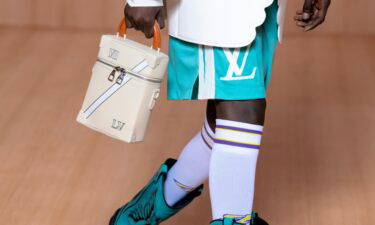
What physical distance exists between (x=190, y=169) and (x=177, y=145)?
0.79m

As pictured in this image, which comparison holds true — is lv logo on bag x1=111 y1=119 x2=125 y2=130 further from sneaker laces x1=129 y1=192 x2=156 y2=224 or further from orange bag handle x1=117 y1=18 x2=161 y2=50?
sneaker laces x1=129 y1=192 x2=156 y2=224

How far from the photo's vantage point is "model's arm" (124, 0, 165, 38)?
2066 millimetres

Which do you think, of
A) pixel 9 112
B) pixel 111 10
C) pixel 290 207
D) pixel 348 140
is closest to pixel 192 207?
pixel 290 207

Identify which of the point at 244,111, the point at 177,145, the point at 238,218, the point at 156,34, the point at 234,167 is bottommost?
the point at 177,145

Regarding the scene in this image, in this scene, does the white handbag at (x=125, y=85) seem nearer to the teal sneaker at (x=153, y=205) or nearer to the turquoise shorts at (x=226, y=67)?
the turquoise shorts at (x=226, y=67)

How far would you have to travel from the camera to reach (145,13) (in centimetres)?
207

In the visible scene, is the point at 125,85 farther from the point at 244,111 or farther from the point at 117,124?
the point at 244,111

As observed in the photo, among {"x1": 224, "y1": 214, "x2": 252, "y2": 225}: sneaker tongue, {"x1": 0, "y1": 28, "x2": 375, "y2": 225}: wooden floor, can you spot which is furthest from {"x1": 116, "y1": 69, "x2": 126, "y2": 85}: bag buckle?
{"x1": 0, "y1": 28, "x2": 375, "y2": 225}: wooden floor

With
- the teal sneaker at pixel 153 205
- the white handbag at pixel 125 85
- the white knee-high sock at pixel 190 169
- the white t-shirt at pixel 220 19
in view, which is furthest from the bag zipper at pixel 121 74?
the teal sneaker at pixel 153 205

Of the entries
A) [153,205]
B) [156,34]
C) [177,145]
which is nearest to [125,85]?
[156,34]

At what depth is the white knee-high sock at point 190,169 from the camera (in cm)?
241

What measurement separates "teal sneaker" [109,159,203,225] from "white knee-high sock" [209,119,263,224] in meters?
0.30

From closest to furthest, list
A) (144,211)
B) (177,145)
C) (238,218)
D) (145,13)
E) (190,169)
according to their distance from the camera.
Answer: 1. (145,13)
2. (238,218)
3. (190,169)
4. (144,211)
5. (177,145)

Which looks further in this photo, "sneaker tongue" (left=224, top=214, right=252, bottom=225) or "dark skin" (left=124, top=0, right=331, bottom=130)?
"sneaker tongue" (left=224, top=214, right=252, bottom=225)
